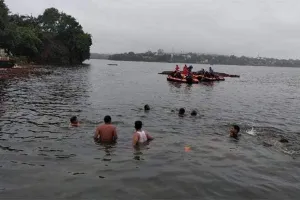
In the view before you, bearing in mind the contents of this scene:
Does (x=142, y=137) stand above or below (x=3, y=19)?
below

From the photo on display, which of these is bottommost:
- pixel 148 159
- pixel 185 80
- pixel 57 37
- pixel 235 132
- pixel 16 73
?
pixel 148 159

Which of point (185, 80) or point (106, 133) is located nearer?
point (106, 133)

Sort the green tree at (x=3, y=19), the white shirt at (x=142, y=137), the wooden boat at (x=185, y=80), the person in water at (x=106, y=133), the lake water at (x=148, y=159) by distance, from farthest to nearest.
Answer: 1. the green tree at (x=3, y=19)
2. the wooden boat at (x=185, y=80)
3. the person in water at (x=106, y=133)
4. the white shirt at (x=142, y=137)
5. the lake water at (x=148, y=159)

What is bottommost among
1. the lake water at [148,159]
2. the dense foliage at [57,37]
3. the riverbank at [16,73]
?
the lake water at [148,159]

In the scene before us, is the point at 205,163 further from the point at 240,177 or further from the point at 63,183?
the point at 63,183

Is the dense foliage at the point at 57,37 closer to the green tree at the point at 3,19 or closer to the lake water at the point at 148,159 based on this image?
the green tree at the point at 3,19

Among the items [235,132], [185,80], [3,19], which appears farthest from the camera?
[3,19]

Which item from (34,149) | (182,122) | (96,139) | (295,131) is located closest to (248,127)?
(295,131)

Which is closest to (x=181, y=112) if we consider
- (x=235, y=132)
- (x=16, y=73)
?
(x=235, y=132)

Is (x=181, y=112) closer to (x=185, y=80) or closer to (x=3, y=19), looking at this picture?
(x=185, y=80)

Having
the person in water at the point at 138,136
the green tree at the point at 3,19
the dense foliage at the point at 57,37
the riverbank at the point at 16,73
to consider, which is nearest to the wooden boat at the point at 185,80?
the riverbank at the point at 16,73

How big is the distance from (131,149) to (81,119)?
23.3 ft

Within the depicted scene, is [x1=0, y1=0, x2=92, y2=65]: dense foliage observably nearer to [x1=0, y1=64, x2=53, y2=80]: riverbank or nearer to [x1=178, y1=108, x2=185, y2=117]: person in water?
[x1=0, y1=64, x2=53, y2=80]: riverbank

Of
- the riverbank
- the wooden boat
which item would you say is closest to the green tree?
the riverbank
